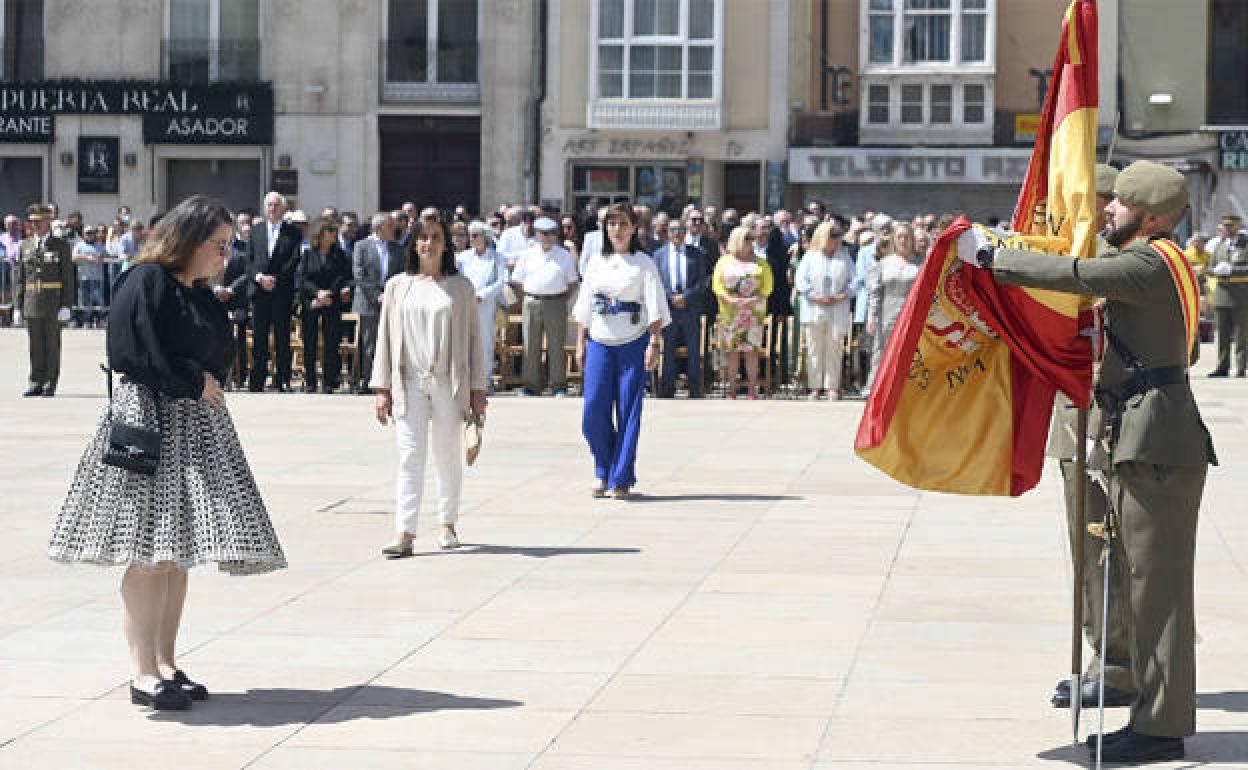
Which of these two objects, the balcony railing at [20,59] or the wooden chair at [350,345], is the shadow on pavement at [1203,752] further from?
the balcony railing at [20,59]

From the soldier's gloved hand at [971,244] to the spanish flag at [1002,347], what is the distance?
9 centimetres

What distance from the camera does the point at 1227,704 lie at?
823 cm

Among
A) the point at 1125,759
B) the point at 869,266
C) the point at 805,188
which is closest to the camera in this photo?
the point at 1125,759

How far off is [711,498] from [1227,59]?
29.8 metres

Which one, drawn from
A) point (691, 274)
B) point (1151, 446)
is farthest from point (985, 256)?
point (691, 274)

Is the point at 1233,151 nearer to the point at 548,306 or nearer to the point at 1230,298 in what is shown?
the point at 1230,298

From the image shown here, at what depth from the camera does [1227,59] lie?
4194 cm

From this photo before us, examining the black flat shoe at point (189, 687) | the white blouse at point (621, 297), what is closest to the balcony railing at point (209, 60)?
the white blouse at point (621, 297)

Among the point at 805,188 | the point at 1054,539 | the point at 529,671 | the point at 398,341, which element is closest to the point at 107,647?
the point at 529,671

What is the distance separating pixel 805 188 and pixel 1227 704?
33.7 metres

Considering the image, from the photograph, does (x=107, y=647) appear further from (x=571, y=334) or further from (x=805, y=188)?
(x=805, y=188)

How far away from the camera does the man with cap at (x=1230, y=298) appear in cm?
2708

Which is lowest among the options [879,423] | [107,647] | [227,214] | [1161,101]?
Result: [107,647]

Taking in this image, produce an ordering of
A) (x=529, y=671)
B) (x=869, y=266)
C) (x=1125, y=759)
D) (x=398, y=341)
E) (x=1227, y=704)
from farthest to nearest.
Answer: (x=869, y=266)
(x=398, y=341)
(x=529, y=671)
(x=1227, y=704)
(x=1125, y=759)
